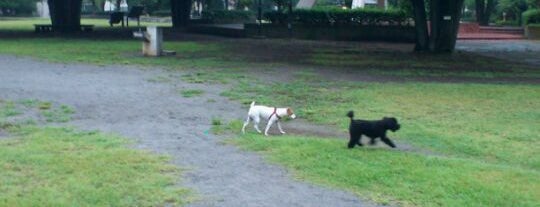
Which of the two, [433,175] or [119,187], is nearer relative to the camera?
[119,187]

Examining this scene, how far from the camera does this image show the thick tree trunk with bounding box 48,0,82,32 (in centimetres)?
3359

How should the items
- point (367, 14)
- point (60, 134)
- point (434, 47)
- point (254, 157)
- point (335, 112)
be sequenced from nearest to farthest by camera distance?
point (254, 157), point (60, 134), point (335, 112), point (434, 47), point (367, 14)

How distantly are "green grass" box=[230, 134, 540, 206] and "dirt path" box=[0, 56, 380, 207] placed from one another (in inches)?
9.5

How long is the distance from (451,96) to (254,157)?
6.22 metres

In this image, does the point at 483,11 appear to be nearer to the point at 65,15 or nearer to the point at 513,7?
the point at 513,7

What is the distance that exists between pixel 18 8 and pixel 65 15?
140ft

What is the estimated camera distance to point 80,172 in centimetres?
646

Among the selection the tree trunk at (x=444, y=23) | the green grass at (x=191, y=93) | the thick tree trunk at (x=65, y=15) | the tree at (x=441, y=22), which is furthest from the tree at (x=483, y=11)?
the green grass at (x=191, y=93)

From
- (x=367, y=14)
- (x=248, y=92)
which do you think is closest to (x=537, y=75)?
(x=248, y=92)

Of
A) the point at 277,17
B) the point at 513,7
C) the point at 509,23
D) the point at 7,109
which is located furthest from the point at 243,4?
the point at 7,109

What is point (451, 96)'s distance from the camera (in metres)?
12.7

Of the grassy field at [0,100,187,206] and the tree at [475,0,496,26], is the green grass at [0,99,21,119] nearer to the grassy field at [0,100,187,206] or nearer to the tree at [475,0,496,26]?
the grassy field at [0,100,187,206]

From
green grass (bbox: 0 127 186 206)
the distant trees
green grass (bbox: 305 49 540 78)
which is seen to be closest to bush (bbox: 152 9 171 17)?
the distant trees

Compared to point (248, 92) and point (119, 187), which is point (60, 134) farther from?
point (248, 92)
